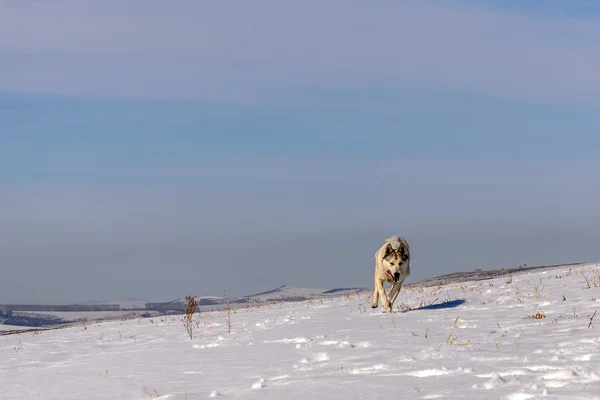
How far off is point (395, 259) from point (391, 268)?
207 mm

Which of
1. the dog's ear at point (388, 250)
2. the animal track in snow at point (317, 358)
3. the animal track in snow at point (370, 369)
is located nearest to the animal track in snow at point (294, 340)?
the animal track in snow at point (317, 358)

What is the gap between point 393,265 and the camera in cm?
1488

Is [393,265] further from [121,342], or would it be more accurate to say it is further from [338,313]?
[121,342]

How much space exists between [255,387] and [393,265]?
293 inches

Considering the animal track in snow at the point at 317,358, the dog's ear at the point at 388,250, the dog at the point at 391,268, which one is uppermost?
the dog's ear at the point at 388,250

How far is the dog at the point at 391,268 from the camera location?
A: 14.9 meters

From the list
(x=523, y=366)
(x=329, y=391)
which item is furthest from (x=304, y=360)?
(x=523, y=366)

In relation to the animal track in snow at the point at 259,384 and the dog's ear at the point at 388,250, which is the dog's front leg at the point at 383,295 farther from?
the animal track in snow at the point at 259,384

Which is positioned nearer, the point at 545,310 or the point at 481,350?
the point at 481,350

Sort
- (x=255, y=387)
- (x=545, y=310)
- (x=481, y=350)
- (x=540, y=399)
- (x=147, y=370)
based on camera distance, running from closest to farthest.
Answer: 1. (x=540, y=399)
2. (x=255, y=387)
3. (x=481, y=350)
4. (x=147, y=370)
5. (x=545, y=310)

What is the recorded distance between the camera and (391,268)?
586 inches

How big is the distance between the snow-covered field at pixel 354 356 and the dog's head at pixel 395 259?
80 centimetres

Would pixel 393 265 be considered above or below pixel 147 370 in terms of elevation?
above

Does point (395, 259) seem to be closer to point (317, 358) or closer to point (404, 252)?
point (404, 252)
